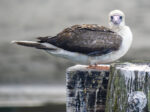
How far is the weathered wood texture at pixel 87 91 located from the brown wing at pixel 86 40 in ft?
2.95

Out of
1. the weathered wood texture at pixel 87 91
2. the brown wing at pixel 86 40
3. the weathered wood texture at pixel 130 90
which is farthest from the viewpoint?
the brown wing at pixel 86 40

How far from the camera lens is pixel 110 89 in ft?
22.5

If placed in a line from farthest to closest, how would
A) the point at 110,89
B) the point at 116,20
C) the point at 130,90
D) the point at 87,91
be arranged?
the point at 116,20, the point at 87,91, the point at 110,89, the point at 130,90

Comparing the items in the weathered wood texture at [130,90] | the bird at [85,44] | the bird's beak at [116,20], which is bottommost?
the weathered wood texture at [130,90]

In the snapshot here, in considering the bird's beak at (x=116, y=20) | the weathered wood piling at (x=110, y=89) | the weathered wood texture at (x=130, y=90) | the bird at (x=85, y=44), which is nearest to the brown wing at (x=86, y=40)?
the bird at (x=85, y=44)

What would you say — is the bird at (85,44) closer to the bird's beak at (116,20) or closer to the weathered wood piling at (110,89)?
the bird's beak at (116,20)

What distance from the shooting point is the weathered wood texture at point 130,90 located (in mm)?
6578

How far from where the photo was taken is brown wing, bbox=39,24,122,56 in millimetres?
8234

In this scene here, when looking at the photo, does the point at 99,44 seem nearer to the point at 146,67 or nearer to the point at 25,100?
the point at 146,67

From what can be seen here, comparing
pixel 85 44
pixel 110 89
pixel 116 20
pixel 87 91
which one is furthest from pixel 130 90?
pixel 116 20

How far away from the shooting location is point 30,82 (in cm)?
1486

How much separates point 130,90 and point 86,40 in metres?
1.75

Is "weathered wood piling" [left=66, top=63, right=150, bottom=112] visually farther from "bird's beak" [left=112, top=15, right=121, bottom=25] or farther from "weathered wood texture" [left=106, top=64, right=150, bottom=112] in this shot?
"bird's beak" [left=112, top=15, right=121, bottom=25]

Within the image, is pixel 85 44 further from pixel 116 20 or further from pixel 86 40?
pixel 116 20
